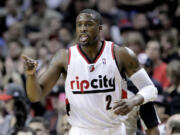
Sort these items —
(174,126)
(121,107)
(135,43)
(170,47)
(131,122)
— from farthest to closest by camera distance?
(170,47) < (135,43) < (131,122) < (174,126) < (121,107)

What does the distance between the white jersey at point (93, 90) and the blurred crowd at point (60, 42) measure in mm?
2135

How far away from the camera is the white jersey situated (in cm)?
490

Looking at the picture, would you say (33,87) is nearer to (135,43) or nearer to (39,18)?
(135,43)

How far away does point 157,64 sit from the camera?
31.6 ft

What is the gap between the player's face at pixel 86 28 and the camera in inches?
194

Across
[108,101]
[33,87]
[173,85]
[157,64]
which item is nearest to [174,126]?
[108,101]

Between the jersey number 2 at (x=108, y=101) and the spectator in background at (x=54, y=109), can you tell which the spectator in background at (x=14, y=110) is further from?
the jersey number 2 at (x=108, y=101)

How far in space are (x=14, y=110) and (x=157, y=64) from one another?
124 inches

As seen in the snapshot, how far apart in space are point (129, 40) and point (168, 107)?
2108 millimetres

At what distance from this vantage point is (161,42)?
10.7 meters

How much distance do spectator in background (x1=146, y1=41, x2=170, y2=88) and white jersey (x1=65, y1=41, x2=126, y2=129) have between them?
4526 millimetres

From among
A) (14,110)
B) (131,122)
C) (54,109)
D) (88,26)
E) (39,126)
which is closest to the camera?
(88,26)

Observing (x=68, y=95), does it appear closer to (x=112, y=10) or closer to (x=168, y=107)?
(x=168, y=107)

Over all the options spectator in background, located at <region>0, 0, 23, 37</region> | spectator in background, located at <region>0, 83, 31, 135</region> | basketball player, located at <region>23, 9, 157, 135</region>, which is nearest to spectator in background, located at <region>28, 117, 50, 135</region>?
spectator in background, located at <region>0, 83, 31, 135</region>
